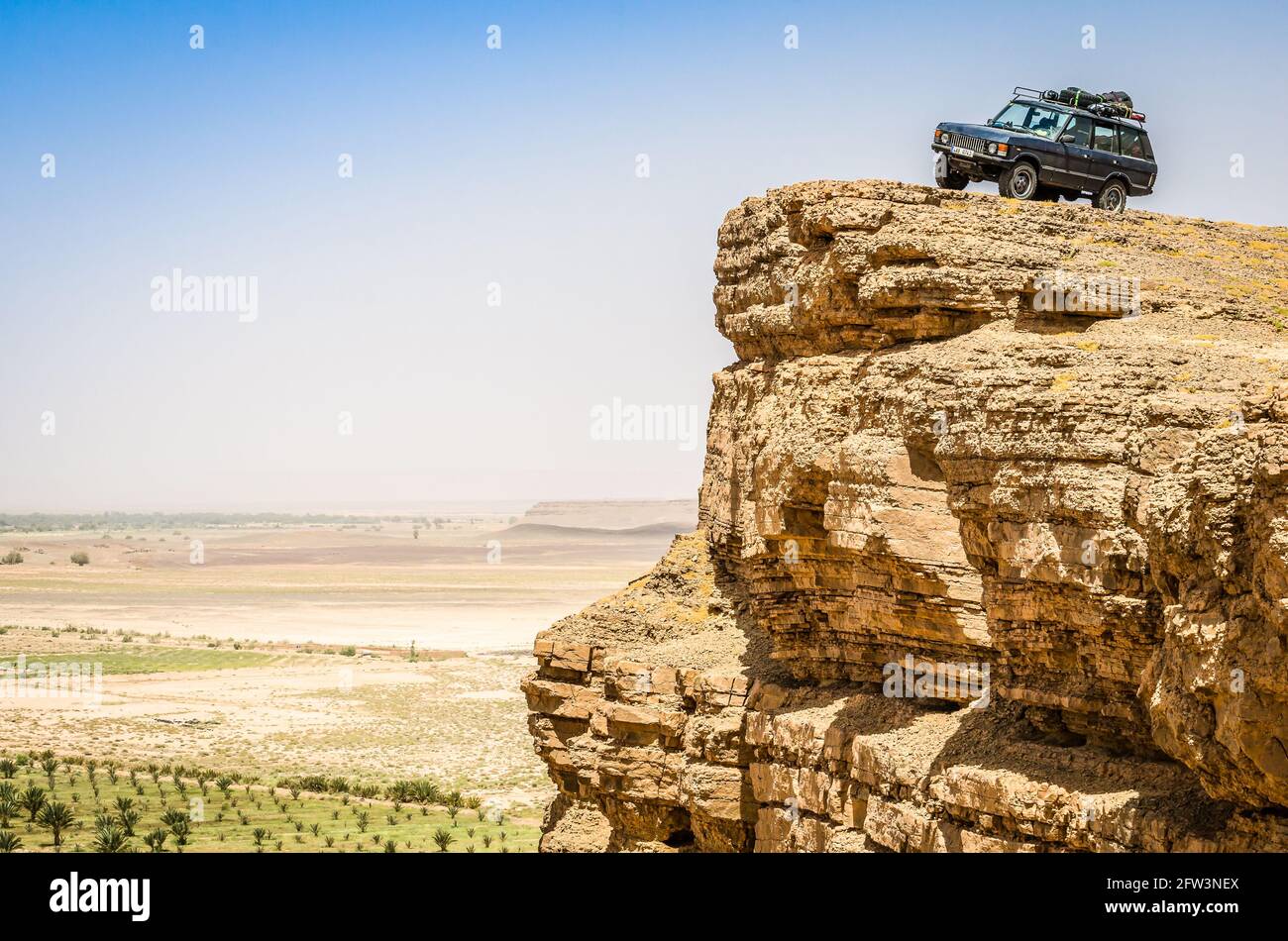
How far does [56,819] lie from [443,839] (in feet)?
35.6

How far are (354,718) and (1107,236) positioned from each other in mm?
50575

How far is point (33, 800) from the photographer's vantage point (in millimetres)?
42031

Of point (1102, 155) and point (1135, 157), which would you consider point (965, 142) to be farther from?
point (1135, 157)

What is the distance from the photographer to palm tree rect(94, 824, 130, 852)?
35.8m

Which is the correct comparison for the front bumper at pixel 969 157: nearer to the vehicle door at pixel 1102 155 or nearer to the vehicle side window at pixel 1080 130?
the vehicle side window at pixel 1080 130

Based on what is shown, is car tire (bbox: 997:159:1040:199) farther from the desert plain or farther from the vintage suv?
the desert plain

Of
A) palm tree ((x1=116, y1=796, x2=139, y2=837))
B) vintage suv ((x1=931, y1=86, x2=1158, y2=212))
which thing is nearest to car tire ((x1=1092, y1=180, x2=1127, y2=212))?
vintage suv ((x1=931, y1=86, x2=1158, y2=212))

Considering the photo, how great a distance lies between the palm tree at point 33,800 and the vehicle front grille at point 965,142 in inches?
1233

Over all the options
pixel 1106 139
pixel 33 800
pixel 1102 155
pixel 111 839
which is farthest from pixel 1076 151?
pixel 33 800

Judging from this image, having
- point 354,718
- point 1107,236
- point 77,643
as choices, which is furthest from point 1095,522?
point 77,643

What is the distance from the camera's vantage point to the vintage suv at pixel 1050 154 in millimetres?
23047

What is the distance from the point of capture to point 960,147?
23312 millimetres

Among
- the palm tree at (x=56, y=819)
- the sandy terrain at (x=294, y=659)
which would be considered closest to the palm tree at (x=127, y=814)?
the palm tree at (x=56, y=819)

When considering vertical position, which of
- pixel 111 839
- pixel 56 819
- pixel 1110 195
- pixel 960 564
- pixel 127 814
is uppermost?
pixel 1110 195
